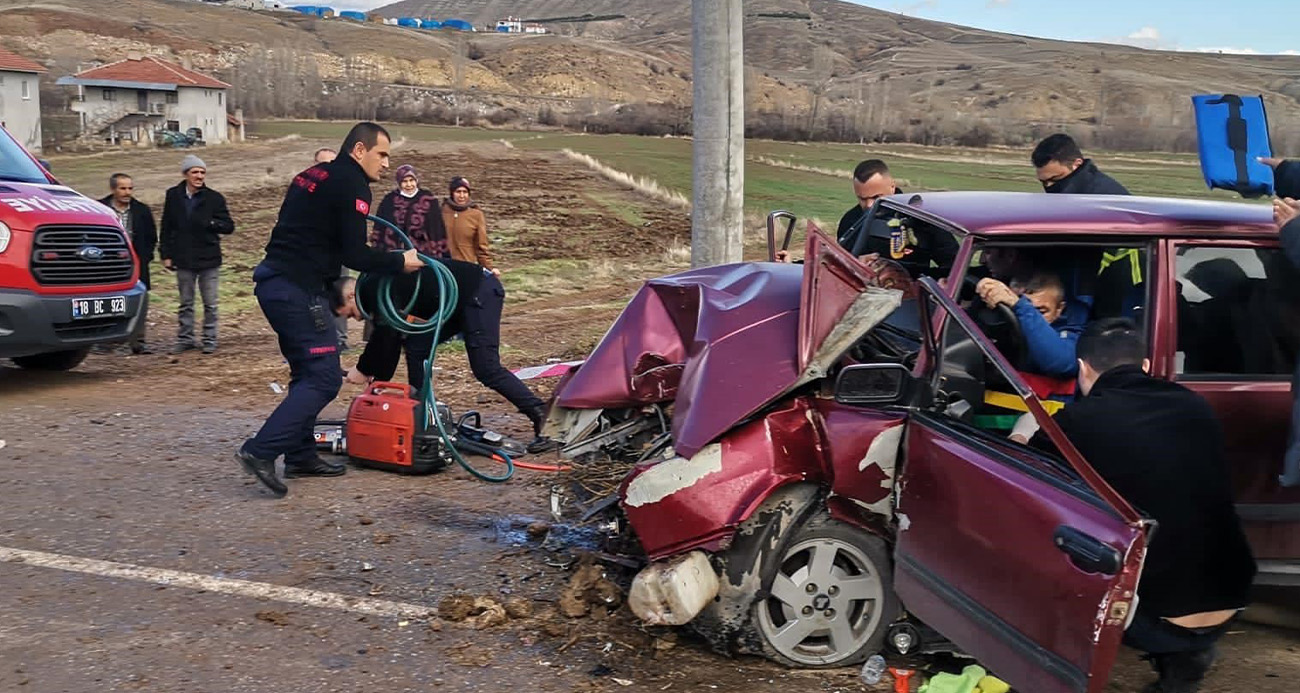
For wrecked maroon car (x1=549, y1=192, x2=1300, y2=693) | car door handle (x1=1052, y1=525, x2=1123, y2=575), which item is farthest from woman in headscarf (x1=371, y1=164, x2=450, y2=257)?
car door handle (x1=1052, y1=525, x2=1123, y2=575)

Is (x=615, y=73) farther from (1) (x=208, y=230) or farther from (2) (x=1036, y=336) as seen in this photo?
(2) (x=1036, y=336)

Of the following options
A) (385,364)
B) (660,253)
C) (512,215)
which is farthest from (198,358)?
(512,215)

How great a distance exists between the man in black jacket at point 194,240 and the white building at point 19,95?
53309 mm

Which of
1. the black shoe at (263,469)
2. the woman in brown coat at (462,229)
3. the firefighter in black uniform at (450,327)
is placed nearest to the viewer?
the black shoe at (263,469)

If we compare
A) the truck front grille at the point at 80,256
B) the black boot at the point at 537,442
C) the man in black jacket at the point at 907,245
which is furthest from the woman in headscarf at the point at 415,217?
the man in black jacket at the point at 907,245

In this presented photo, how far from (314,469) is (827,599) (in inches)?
141

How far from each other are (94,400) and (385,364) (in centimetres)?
306

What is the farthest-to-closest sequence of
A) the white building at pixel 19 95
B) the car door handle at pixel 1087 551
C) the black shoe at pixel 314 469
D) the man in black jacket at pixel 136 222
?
the white building at pixel 19 95, the man in black jacket at pixel 136 222, the black shoe at pixel 314 469, the car door handle at pixel 1087 551

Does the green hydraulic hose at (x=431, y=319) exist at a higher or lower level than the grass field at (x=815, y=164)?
lower

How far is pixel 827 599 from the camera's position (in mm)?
4168

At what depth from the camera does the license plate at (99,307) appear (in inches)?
347

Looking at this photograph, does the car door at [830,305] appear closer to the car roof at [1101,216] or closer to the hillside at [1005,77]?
the car roof at [1101,216]

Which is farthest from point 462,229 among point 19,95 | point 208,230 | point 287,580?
point 19,95

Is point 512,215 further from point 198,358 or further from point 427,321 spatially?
point 427,321
